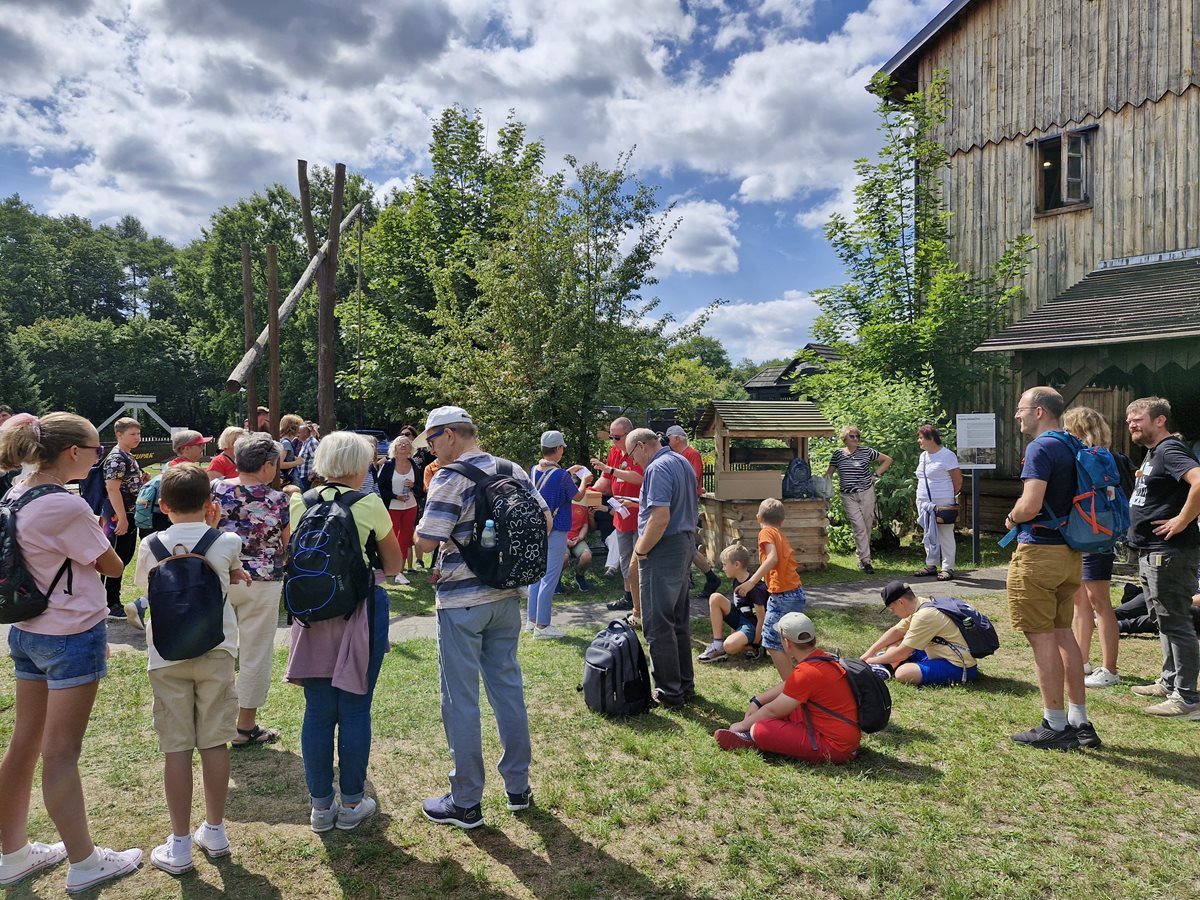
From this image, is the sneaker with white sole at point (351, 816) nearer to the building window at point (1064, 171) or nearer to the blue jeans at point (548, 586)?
the blue jeans at point (548, 586)

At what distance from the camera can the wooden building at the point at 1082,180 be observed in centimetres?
1150

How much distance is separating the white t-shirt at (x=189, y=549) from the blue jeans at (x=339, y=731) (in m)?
0.44

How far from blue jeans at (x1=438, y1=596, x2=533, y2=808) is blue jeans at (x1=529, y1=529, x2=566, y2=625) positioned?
323 centimetres

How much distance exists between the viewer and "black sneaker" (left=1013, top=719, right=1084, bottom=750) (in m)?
4.47

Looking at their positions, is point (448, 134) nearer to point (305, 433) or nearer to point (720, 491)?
point (305, 433)

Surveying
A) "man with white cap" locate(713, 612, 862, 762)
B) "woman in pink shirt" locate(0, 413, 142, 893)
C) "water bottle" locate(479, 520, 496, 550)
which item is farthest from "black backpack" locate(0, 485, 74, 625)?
"man with white cap" locate(713, 612, 862, 762)

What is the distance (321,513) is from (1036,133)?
49.6 feet

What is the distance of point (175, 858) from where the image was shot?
3.30 meters

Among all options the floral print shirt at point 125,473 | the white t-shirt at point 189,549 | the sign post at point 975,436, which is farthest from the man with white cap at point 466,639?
the sign post at point 975,436

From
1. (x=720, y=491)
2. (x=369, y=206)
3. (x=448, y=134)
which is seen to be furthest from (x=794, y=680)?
(x=369, y=206)

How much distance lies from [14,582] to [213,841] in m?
1.44

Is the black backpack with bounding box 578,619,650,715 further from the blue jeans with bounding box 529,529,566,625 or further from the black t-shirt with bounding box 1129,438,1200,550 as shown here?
the black t-shirt with bounding box 1129,438,1200,550

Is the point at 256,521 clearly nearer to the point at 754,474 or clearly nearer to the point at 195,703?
the point at 195,703

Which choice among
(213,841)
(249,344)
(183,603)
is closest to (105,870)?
(213,841)
